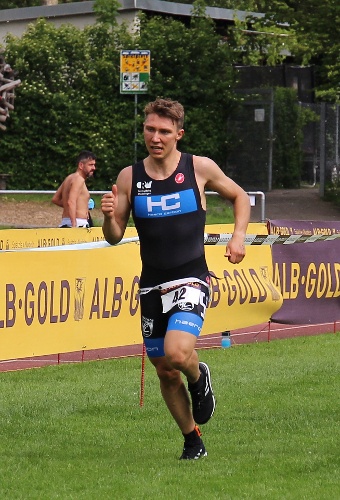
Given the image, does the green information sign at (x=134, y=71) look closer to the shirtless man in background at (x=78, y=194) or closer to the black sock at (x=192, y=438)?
the shirtless man in background at (x=78, y=194)

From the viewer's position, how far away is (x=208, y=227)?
1391 centimetres

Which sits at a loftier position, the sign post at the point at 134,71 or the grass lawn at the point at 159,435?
the sign post at the point at 134,71

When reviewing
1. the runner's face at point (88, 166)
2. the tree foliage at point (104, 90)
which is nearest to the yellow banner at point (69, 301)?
the runner's face at point (88, 166)

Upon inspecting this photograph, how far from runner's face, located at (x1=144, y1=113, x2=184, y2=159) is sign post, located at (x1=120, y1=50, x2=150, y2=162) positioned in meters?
14.4

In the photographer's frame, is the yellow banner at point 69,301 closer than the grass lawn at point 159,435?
No

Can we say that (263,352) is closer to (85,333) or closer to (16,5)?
(85,333)

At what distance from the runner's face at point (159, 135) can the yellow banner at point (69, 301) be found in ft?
10.2

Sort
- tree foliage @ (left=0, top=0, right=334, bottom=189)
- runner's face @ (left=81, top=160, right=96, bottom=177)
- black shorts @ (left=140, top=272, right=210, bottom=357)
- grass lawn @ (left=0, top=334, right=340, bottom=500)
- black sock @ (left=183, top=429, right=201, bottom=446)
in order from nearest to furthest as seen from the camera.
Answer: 1. grass lawn @ (left=0, top=334, right=340, bottom=500)
2. black shorts @ (left=140, top=272, right=210, bottom=357)
3. black sock @ (left=183, top=429, right=201, bottom=446)
4. runner's face @ (left=81, top=160, right=96, bottom=177)
5. tree foliage @ (left=0, top=0, right=334, bottom=189)

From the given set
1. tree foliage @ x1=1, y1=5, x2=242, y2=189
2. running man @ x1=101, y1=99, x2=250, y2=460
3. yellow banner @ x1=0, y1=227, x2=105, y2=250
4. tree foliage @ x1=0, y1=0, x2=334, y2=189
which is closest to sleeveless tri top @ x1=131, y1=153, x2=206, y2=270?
running man @ x1=101, y1=99, x2=250, y2=460

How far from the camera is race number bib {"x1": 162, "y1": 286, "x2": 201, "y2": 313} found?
677 centimetres

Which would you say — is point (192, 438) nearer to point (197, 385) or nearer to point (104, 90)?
point (197, 385)

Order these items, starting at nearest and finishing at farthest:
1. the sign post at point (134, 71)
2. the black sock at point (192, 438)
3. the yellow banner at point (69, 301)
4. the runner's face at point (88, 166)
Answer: the black sock at point (192, 438) < the yellow banner at point (69, 301) < the runner's face at point (88, 166) < the sign post at point (134, 71)

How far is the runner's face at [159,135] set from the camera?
681cm

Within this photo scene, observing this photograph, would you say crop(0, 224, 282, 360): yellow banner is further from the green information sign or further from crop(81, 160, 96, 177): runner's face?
the green information sign
